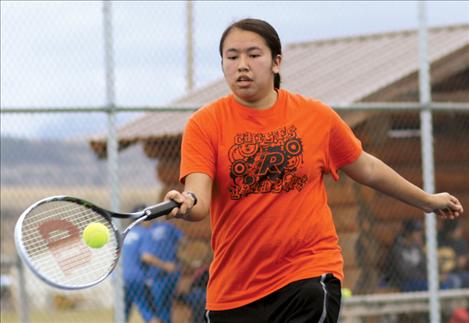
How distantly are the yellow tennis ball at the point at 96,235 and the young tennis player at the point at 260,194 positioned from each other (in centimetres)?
50

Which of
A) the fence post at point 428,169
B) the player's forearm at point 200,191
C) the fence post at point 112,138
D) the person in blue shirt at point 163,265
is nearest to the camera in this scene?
the player's forearm at point 200,191

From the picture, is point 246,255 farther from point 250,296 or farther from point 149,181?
point 149,181

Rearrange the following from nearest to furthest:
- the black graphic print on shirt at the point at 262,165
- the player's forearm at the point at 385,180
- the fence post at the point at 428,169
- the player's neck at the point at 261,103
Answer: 1. the black graphic print on shirt at the point at 262,165
2. the player's neck at the point at 261,103
3. the player's forearm at the point at 385,180
4. the fence post at the point at 428,169

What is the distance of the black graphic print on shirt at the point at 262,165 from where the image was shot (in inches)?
186

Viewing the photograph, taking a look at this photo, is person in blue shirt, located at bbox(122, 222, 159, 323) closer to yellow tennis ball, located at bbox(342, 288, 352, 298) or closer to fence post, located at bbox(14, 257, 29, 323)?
fence post, located at bbox(14, 257, 29, 323)

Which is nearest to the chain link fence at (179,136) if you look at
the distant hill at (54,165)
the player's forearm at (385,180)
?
the distant hill at (54,165)

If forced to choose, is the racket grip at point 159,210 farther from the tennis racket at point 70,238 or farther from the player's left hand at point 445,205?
the player's left hand at point 445,205

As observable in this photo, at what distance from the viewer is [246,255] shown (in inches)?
189

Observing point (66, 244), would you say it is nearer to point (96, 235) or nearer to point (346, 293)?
point (96, 235)

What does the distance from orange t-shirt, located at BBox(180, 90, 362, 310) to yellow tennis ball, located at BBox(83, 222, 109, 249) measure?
1.67ft

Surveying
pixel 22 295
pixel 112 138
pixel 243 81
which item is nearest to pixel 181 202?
pixel 243 81

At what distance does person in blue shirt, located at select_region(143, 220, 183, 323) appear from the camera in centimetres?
880

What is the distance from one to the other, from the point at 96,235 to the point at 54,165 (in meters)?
3.70

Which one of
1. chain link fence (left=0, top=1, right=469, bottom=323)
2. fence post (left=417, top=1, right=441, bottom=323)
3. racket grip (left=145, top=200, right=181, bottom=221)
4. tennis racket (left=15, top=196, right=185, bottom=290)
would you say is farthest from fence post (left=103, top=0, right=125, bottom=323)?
racket grip (left=145, top=200, right=181, bottom=221)
